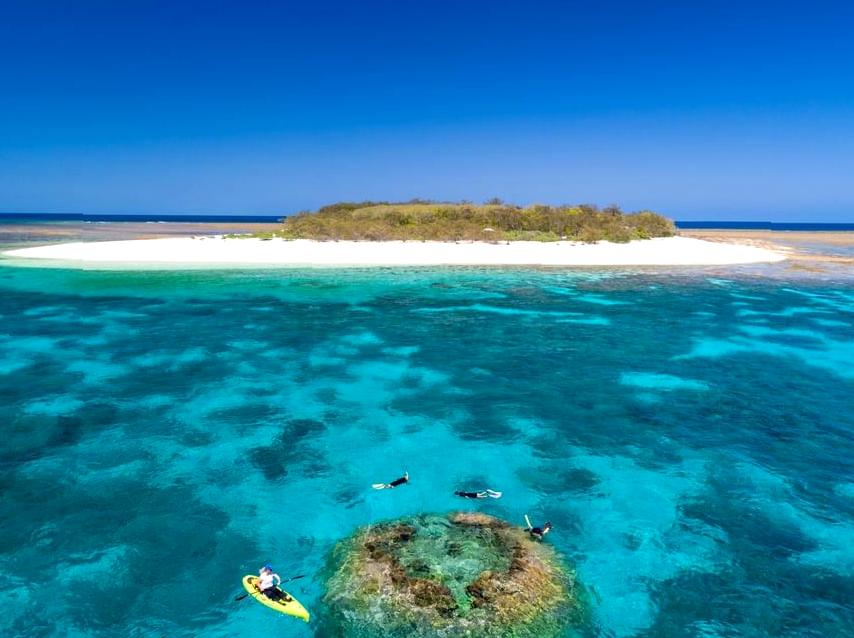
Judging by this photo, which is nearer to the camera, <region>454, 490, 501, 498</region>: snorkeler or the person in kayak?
the person in kayak

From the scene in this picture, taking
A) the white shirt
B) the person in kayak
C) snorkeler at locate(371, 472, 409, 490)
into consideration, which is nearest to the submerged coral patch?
the person in kayak

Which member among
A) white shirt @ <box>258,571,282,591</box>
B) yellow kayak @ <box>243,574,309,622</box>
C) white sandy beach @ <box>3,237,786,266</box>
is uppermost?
white sandy beach @ <box>3,237,786,266</box>

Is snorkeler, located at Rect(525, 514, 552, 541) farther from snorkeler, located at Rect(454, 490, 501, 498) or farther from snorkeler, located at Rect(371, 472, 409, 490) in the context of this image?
snorkeler, located at Rect(371, 472, 409, 490)

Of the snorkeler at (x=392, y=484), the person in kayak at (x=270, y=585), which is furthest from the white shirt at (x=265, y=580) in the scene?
the snorkeler at (x=392, y=484)

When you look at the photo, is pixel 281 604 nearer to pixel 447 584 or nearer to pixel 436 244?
pixel 447 584

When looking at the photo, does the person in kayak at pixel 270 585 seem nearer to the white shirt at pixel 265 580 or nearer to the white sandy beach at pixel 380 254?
the white shirt at pixel 265 580
